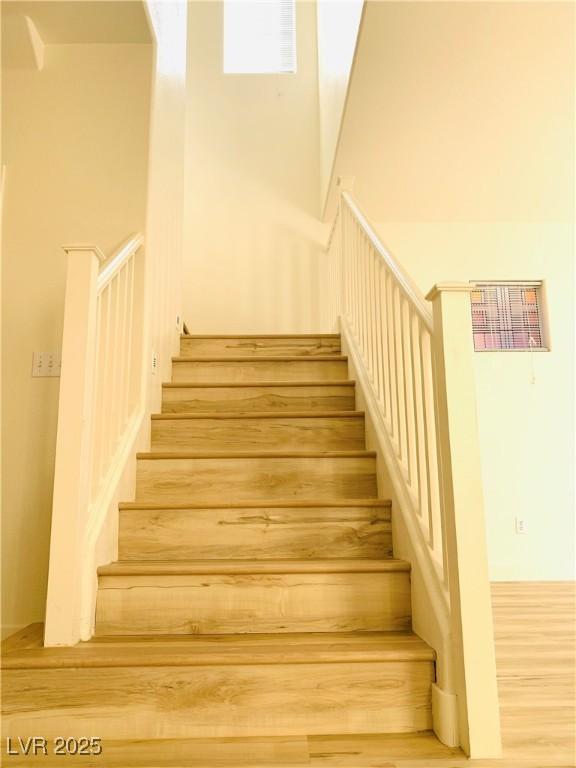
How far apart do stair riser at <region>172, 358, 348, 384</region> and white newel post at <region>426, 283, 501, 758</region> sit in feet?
4.47

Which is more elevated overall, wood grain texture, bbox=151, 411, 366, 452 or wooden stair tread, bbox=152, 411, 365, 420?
wooden stair tread, bbox=152, 411, 365, 420

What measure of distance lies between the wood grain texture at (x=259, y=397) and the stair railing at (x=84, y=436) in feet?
1.88

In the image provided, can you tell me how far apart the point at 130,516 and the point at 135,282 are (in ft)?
3.16

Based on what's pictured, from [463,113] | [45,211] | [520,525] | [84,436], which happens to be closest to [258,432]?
[84,436]

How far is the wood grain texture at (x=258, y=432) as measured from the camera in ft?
7.91

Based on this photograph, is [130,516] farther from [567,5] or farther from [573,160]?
[573,160]

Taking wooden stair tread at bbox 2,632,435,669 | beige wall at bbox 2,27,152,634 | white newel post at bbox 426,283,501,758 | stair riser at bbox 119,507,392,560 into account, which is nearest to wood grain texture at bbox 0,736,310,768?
wooden stair tread at bbox 2,632,435,669

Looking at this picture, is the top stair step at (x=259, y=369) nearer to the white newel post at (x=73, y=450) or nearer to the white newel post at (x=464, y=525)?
the white newel post at (x=73, y=450)

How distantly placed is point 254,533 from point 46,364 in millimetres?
1049

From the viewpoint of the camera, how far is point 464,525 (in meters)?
1.38

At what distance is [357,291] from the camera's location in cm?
283

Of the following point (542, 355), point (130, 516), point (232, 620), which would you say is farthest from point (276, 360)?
point (542, 355)

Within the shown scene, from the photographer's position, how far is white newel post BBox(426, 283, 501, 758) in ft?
4.24

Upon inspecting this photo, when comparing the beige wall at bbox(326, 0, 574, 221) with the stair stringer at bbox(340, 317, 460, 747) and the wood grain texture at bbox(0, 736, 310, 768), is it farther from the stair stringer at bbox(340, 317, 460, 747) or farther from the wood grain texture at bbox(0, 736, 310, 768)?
the wood grain texture at bbox(0, 736, 310, 768)
